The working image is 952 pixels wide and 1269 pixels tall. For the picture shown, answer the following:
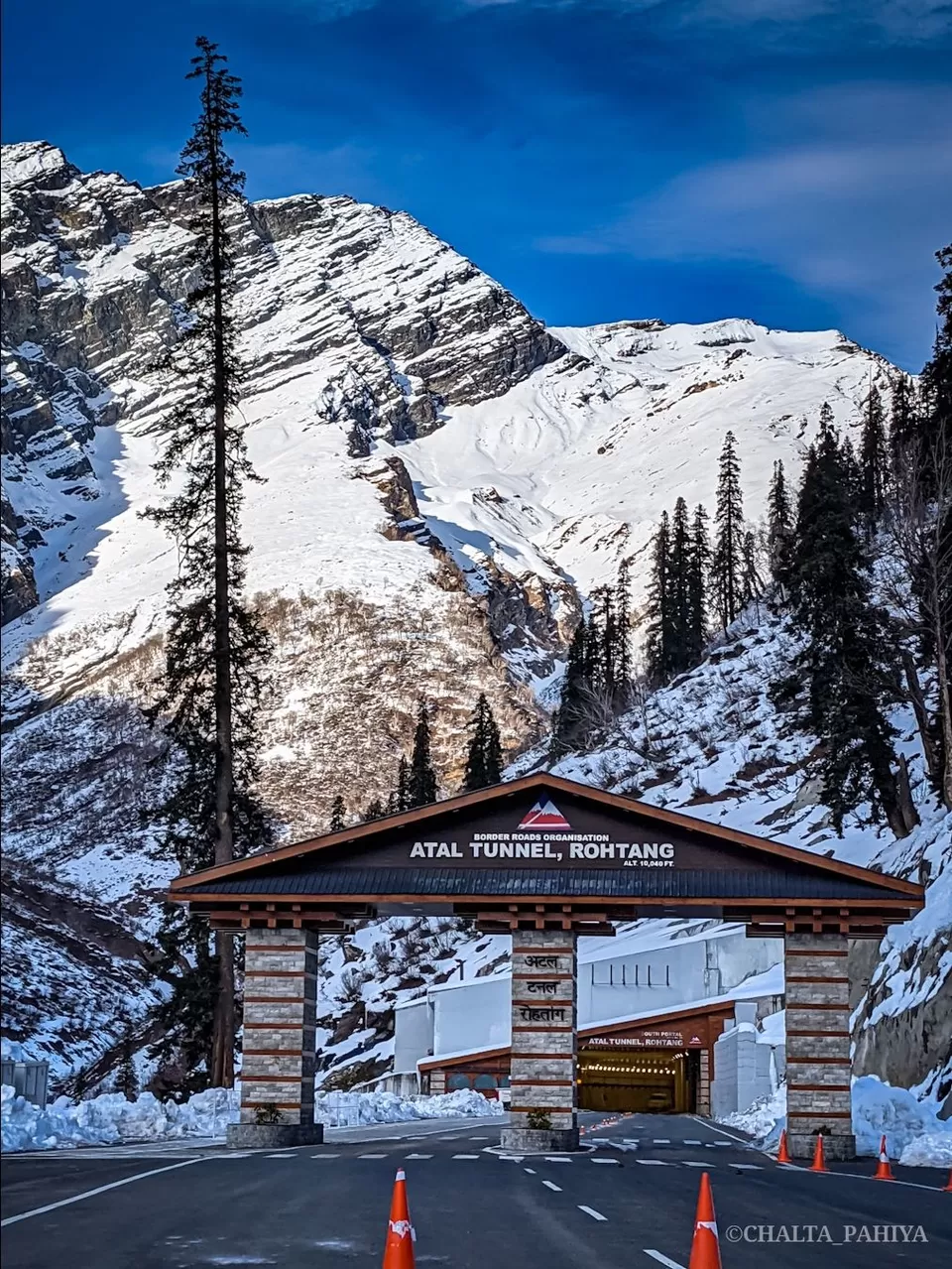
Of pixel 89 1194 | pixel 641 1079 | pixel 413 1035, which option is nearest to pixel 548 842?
pixel 89 1194

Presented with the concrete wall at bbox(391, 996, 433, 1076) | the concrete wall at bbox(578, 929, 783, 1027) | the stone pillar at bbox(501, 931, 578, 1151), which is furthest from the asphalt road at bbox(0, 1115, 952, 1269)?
the concrete wall at bbox(391, 996, 433, 1076)

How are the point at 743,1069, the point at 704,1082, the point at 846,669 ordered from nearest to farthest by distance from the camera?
the point at 846,669 < the point at 743,1069 < the point at 704,1082

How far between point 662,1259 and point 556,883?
58.6 feet

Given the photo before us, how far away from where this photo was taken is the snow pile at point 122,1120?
21.4 metres

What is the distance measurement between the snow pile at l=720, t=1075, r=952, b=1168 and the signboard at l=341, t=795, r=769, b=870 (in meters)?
4.98

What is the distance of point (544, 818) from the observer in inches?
1152

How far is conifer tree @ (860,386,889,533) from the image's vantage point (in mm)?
96719

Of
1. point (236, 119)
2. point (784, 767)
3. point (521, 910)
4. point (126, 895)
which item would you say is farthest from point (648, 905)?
point (126, 895)

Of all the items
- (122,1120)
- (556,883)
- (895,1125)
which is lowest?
(895,1125)

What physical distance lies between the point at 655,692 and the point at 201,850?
75993mm

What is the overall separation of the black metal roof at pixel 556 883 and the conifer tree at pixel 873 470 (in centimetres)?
6062

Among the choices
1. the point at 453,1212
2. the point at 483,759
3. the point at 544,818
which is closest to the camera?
the point at 453,1212

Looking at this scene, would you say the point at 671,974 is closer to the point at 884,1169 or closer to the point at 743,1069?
the point at 743,1069

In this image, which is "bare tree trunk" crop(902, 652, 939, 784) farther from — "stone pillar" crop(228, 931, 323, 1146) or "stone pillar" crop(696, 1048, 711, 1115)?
"stone pillar" crop(696, 1048, 711, 1115)
